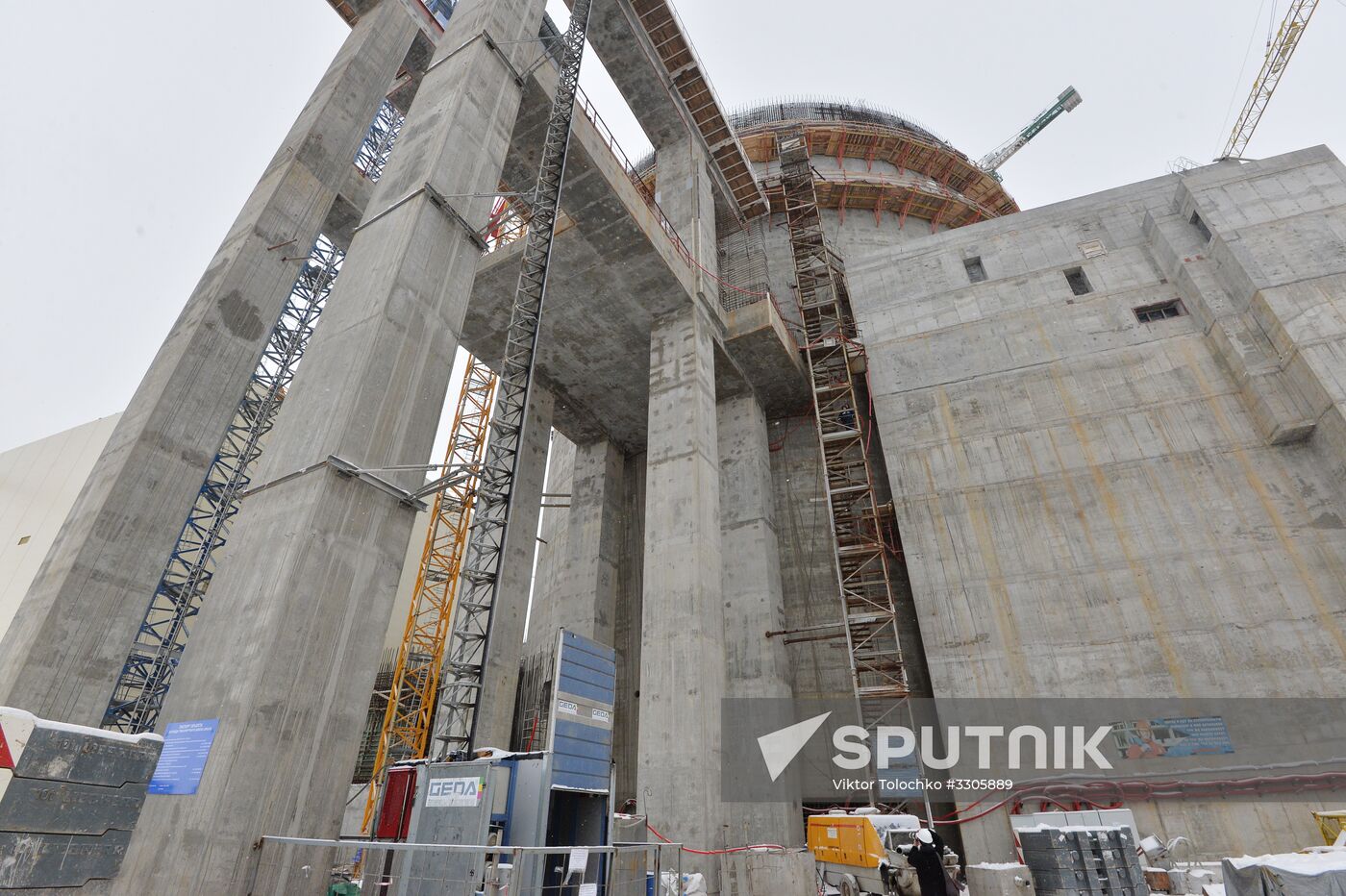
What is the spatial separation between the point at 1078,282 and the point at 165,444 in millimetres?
23284

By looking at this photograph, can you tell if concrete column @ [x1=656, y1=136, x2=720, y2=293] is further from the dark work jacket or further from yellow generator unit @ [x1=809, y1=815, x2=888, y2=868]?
the dark work jacket

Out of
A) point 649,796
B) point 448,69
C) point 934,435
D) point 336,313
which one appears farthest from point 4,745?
point 934,435

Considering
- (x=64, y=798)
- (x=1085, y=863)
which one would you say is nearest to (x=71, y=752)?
(x=64, y=798)

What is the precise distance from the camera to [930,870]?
27.0 feet

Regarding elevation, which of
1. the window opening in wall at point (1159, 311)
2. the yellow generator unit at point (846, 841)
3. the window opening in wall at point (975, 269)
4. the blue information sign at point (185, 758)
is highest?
the window opening in wall at point (975, 269)

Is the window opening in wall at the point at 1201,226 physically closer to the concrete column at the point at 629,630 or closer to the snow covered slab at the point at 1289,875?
the snow covered slab at the point at 1289,875

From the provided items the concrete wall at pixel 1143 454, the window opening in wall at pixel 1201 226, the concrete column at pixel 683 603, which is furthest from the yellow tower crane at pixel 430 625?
the window opening in wall at pixel 1201 226

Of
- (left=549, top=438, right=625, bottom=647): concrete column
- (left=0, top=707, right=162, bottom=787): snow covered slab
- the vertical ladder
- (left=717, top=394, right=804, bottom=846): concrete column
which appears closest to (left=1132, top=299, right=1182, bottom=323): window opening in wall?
the vertical ladder

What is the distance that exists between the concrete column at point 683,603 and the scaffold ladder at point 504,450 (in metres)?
3.89

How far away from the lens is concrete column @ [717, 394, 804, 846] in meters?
15.8

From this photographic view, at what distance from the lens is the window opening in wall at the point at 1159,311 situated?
18344 millimetres

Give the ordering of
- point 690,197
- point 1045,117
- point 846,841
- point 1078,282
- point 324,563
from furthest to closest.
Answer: point 1045,117, point 690,197, point 1078,282, point 846,841, point 324,563

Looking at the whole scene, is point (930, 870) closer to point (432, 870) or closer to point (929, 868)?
point (929, 868)

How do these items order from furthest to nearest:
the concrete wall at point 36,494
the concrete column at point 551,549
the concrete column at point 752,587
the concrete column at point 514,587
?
the concrete wall at point 36,494 < the concrete column at point 551,549 < the concrete column at point 514,587 < the concrete column at point 752,587
